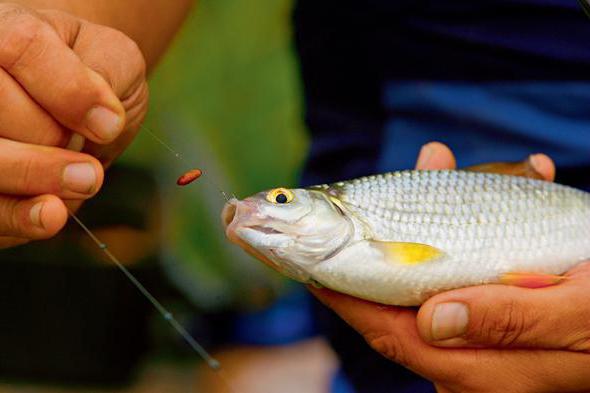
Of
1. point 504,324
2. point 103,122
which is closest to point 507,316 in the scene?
point 504,324

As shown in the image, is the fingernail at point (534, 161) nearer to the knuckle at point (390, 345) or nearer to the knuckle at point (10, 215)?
the knuckle at point (390, 345)

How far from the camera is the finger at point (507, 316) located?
480 mm

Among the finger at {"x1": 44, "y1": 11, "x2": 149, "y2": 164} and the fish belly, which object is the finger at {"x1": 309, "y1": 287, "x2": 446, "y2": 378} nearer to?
the fish belly

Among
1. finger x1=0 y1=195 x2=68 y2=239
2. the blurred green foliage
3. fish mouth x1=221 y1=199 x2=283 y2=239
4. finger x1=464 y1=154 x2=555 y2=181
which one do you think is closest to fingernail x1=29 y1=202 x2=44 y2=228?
finger x1=0 y1=195 x2=68 y2=239

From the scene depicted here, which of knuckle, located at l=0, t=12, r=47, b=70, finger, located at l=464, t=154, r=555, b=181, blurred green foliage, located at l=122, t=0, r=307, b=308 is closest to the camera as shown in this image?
knuckle, located at l=0, t=12, r=47, b=70

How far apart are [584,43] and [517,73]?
0.06m

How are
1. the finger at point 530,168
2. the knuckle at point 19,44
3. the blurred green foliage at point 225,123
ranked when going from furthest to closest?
the blurred green foliage at point 225,123, the finger at point 530,168, the knuckle at point 19,44

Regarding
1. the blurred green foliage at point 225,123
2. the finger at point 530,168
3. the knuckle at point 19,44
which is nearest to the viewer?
the knuckle at point 19,44

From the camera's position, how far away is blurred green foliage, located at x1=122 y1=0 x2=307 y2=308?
2.98 feet

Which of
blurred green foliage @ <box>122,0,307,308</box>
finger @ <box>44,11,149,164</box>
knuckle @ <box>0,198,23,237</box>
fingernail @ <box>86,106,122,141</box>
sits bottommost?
blurred green foliage @ <box>122,0,307,308</box>

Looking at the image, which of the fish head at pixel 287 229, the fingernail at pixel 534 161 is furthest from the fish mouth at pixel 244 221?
the fingernail at pixel 534 161

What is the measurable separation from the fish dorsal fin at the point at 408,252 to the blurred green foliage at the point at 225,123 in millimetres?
401

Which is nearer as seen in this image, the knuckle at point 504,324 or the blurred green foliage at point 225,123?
the knuckle at point 504,324

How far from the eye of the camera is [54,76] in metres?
0.43
